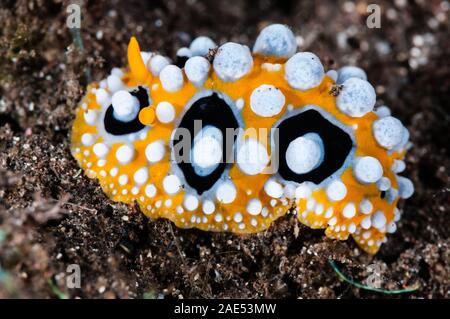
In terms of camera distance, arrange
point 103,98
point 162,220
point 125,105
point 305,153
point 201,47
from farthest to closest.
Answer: point 201,47, point 103,98, point 162,220, point 125,105, point 305,153

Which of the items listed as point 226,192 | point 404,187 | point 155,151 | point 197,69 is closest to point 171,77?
point 197,69

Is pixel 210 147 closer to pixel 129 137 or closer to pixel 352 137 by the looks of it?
pixel 129 137

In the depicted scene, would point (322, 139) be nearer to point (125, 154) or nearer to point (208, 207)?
point (208, 207)

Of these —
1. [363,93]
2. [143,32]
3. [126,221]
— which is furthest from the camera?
[143,32]

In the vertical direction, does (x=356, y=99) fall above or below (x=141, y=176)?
above

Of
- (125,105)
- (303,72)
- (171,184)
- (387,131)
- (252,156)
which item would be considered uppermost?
(303,72)
